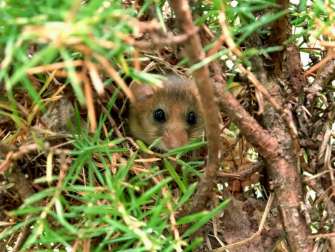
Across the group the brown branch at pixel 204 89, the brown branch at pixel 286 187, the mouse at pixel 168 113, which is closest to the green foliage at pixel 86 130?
the brown branch at pixel 204 89

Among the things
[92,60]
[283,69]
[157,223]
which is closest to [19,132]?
[157,223]

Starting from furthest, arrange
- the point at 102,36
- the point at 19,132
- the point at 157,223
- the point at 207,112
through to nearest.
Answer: the point at 19,132 → the point at 157,223 → the point at 207,112 → the point at 102,36

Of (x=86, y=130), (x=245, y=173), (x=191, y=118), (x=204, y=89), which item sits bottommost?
(x=191, y=118)

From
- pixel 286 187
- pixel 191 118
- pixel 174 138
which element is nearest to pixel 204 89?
pixel 286 187

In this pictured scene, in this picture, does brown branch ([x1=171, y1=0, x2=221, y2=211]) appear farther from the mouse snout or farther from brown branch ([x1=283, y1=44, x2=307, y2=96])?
the mouse snout

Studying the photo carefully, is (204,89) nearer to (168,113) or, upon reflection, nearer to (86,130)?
(86,130)

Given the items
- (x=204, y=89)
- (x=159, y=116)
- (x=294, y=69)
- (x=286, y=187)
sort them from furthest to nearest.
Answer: (x=159, y=116)
(x=294, y=69)
(x=286, y=187)
(x=204, y=89)

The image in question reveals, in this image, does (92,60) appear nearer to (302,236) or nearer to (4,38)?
(4,38)
